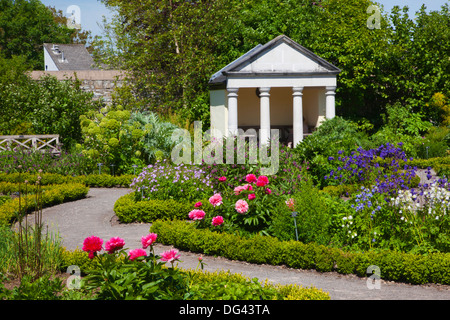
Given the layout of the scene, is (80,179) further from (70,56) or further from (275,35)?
(70,56)

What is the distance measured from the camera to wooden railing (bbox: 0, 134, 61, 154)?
17.4 meters

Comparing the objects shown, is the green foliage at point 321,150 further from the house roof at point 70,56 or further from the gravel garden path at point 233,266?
the house roof at point 70,56

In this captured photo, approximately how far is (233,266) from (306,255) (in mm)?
1094

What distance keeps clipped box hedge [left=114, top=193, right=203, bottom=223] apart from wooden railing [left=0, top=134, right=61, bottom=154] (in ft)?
25.7

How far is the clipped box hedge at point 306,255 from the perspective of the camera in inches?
271

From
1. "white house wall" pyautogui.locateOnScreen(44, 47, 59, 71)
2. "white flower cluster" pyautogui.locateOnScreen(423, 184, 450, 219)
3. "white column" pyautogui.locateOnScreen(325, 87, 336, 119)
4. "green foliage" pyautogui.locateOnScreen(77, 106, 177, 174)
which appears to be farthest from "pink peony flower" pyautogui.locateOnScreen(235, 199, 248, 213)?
"white house wall" pyautogui.locateOnScreen(44, 47, 59, 71)

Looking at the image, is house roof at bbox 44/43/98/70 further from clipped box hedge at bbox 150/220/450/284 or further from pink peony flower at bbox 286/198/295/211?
pink peony flower at bbox 286/198/295/211

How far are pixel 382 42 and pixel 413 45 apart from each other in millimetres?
1199

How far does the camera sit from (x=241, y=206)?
26.9 ft

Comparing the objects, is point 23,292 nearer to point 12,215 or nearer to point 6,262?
point 6,262

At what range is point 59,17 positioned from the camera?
1779 inches

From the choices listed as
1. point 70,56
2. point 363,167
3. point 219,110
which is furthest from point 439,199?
point 70,56

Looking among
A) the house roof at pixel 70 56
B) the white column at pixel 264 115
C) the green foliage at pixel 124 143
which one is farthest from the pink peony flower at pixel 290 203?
the house roof at pixel 70 56

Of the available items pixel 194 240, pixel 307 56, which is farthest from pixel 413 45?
pixel 194 240
